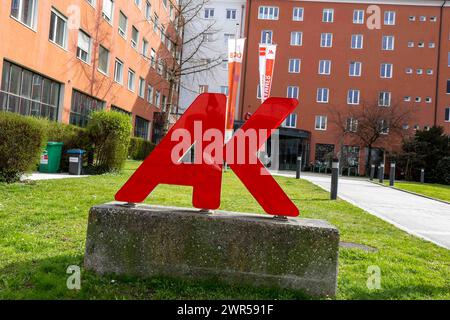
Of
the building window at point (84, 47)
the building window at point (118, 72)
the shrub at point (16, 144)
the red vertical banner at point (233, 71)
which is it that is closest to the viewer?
the shrub at point (16, 144)

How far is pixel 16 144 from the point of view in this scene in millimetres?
9523

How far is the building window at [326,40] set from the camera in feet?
143

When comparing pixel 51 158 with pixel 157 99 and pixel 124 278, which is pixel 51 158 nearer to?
pixel 124 278

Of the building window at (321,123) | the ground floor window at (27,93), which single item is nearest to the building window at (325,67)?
the building window at (321,123)

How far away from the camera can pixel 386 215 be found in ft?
31.4

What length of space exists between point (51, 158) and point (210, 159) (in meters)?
11.5

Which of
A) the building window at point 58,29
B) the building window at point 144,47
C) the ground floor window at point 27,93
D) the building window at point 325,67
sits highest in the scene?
the building window at point 325,67

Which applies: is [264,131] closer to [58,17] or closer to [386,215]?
[386,215]

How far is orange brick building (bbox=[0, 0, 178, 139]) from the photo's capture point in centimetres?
1552

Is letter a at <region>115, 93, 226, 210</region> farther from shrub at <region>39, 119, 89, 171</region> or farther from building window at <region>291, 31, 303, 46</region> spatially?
building window at <region>291, 31, 303, 46</region>

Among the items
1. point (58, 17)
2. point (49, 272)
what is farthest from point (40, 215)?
point (58, 17)

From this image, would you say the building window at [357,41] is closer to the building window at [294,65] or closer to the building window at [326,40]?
the building window at [326,40]

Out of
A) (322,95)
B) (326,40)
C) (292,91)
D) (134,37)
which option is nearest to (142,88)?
(134,37)

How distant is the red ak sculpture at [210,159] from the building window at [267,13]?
1710 inches
